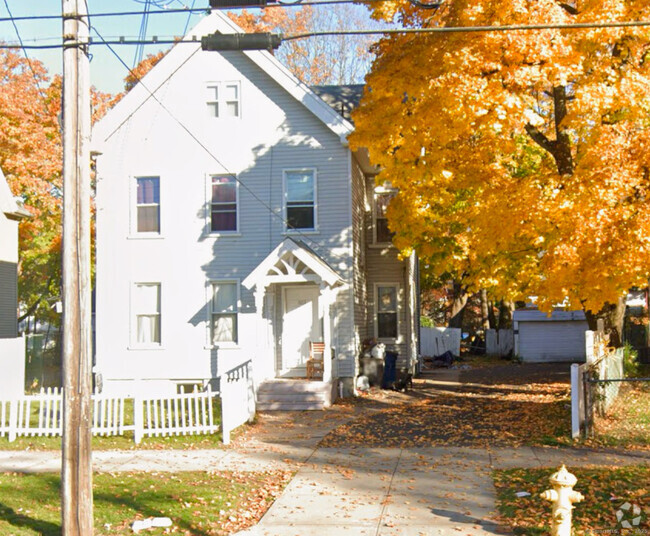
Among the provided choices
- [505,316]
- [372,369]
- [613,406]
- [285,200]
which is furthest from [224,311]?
[505,316]

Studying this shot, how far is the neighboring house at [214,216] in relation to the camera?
21500mm

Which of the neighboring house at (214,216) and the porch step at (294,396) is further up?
the neighboring house at (214,216)

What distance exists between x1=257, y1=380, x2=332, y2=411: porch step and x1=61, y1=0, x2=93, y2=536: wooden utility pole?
1093 centimetres

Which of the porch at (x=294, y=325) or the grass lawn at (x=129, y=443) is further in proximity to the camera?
the porch at (x=294, y=325)

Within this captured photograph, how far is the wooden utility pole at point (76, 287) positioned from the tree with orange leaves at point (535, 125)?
744 cm

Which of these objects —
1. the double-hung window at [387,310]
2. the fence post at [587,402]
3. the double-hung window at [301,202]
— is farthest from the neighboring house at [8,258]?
the fence post at [587,402]

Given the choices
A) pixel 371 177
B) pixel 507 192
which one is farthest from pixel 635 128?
pixel 371 177

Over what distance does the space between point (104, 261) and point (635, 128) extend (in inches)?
583

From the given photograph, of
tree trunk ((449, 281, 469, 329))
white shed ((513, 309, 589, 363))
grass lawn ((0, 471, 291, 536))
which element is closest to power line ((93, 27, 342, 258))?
grass lawn ((0, 471, 291, 536))

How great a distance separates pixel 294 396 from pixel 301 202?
18.6 feet

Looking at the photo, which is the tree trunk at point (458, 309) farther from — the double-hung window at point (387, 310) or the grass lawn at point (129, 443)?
the grass lawn at point (129, 443)

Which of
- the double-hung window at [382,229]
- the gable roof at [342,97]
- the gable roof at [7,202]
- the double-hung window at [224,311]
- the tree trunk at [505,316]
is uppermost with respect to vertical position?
the gable roof at [342,97]

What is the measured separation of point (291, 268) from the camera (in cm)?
2022

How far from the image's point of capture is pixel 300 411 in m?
19.0
